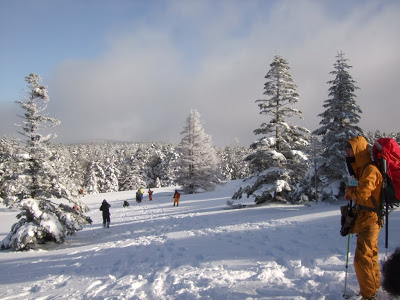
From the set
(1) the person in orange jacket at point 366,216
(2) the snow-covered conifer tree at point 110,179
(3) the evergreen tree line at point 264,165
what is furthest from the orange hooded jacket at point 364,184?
(2) the snow-covered conifer tree at point 110,179

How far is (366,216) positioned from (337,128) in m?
12.6

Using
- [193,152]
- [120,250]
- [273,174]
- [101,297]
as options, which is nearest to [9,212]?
[193,152]

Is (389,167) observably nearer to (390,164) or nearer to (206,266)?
(390,164)

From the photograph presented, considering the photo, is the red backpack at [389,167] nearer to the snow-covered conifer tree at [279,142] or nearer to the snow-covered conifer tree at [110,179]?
the snow-covered conifer tree at [279,142]

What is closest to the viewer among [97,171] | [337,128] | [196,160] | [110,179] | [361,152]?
[361,152]

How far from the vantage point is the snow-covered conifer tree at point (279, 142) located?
53.8ft

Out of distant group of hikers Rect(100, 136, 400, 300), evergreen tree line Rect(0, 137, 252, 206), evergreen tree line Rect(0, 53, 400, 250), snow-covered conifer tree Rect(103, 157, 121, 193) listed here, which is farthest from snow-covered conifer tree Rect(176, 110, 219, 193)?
distant group of hikers Rect(100, 136, 400, 300)

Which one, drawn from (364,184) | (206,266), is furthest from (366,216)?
(206,266)

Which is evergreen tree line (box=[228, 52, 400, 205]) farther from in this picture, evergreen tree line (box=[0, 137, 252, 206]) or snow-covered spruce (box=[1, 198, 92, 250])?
snow-covered spruce (box=[1, 198, 92, 250])

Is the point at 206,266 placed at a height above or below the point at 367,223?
below

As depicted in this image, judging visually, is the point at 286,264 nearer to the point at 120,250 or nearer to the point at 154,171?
the point at 120,250

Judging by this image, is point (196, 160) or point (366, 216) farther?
point (196, 160)

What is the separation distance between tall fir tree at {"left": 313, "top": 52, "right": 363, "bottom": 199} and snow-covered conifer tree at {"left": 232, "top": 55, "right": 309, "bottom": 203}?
1638mm

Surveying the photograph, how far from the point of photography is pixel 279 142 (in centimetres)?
1684
